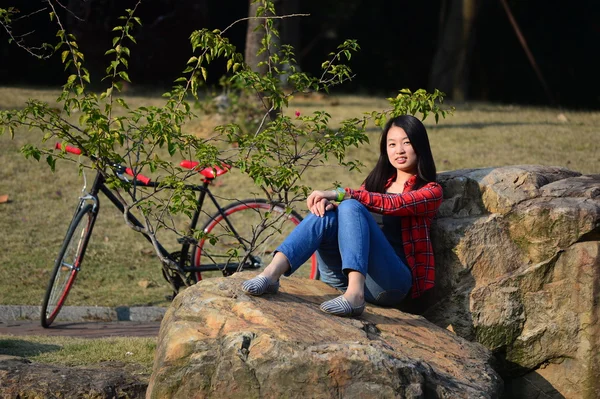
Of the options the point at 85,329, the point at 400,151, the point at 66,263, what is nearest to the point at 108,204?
the point at 66,263

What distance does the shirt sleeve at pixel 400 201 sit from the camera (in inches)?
187

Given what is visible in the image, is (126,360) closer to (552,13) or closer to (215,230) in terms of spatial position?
(215,230)

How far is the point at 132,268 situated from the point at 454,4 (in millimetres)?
9719

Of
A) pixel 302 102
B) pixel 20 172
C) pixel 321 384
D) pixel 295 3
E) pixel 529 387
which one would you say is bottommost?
pixel 529 387

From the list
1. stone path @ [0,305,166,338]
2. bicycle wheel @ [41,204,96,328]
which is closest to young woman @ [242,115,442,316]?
stone path @ [0,305,166,338]

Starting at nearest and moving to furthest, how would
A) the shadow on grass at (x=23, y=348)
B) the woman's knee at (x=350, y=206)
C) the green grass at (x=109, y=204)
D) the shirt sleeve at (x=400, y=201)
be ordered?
A: the woman's knee at (x=350, y=206), the shirt sleeve at (x=400, y=201), the shadow on grass at (x=23, y=348), the green grass at (x=109, y=204)

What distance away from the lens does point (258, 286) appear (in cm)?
426

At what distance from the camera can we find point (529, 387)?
5109mm

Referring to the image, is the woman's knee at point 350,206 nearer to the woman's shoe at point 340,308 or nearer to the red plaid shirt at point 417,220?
the red plaid shirt at point 417,220

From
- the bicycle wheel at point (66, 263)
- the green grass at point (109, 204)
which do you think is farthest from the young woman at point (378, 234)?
the bicycle wheel at point (66, 263)

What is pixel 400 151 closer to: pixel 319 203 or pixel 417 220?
pixel 417 220

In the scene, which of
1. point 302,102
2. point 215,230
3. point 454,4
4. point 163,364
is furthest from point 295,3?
point 163,364

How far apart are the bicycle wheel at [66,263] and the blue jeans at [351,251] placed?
2.32 m

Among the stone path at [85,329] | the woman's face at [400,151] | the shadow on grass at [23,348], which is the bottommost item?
the stone path at [85,329]
